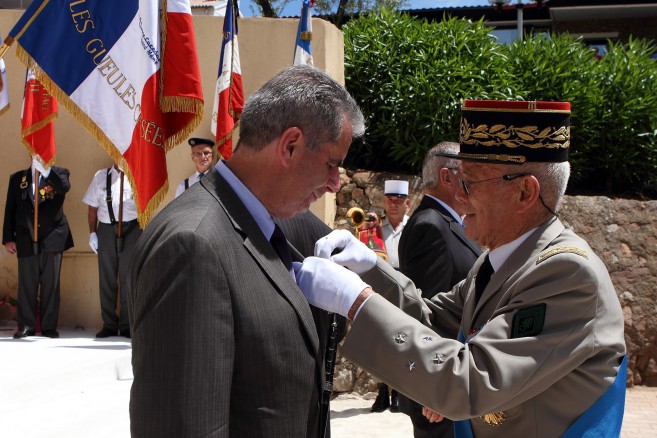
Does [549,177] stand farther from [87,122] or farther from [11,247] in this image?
[11,247]

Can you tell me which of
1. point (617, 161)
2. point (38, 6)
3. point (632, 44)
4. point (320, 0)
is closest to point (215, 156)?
point (38, 6)

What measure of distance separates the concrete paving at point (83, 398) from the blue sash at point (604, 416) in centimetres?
391

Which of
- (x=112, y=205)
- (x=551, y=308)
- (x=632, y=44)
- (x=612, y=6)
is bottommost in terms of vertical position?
(x=112, y=205)

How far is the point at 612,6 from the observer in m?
21.6

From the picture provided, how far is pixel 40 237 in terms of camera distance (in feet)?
29.2

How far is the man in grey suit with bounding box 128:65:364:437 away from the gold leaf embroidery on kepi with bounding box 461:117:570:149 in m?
0.53

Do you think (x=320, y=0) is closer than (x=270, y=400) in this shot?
No

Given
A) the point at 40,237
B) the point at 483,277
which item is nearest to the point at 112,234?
the point at 40,237

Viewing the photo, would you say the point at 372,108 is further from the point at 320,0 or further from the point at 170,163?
the point at 320,0

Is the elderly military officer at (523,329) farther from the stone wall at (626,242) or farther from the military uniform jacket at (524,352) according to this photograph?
the stone wall at (626,242)

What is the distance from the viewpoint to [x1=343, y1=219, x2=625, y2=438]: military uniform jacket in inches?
89.1

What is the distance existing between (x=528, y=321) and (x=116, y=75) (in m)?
4.08

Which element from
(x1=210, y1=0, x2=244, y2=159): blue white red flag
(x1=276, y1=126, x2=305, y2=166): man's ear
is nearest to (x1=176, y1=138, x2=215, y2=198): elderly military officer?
(x1=210, y1=0, x2=244, y2=159): blue white red flag

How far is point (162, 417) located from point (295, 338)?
379 millimetres
